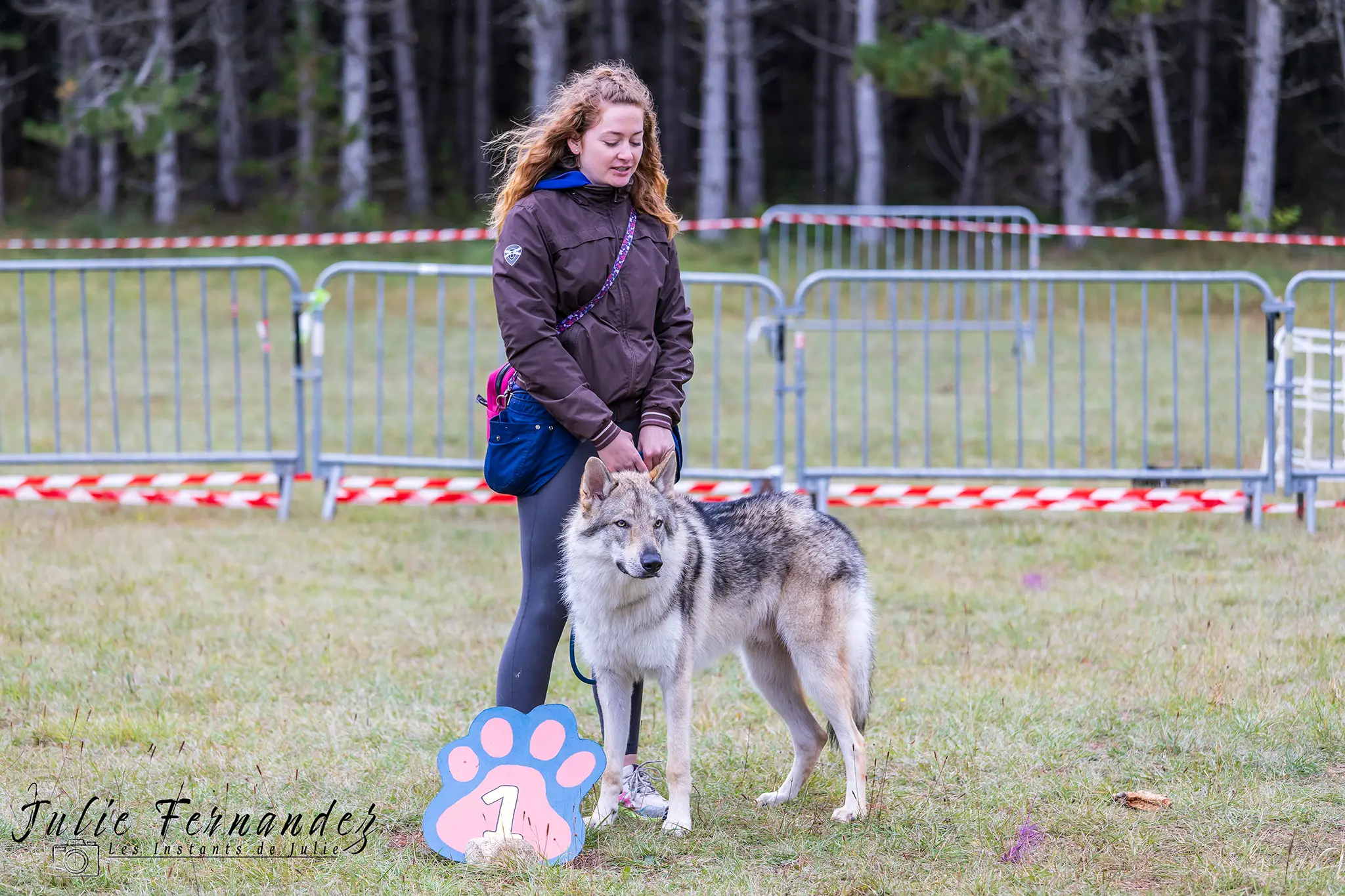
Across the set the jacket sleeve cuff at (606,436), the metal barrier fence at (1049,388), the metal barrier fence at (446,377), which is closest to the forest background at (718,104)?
the metal barrier fence at (446,377)

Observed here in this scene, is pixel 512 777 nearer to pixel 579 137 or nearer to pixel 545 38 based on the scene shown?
pixel 579 137

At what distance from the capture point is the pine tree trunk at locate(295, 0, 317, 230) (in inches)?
1049

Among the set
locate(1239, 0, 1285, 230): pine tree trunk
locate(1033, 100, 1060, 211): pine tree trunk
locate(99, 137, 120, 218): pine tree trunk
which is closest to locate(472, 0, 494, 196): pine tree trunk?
locate(99, 137, 120, 218): pine tree trunk

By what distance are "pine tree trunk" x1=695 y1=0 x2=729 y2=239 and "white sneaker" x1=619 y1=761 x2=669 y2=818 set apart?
2000cm

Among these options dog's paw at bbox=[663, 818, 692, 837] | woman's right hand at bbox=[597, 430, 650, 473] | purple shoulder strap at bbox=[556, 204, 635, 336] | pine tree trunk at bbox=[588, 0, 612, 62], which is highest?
pine tree trunk at bbox=[588, 0, 612, 62]

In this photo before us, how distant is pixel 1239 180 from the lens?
1217 inches

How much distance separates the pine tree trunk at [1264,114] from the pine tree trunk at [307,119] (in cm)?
1642

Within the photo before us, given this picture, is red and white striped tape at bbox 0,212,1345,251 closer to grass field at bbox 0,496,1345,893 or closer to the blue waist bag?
grass field at bbox 0,496,1345,893

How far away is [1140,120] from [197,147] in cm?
2422

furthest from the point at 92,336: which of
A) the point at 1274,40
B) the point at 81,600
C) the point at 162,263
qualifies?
the point at 1274,40

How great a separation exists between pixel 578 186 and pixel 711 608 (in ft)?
4.16

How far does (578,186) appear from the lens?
156 inches

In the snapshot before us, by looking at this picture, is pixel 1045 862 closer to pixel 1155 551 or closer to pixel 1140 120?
pixel 1155 551

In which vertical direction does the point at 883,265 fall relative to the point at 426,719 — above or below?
above
